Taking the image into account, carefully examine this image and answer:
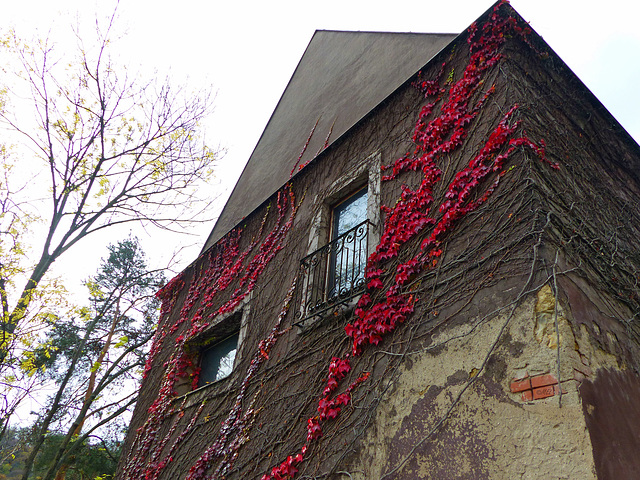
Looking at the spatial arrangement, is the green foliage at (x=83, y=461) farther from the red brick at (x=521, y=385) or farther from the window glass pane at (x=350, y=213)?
the red brick at (x=521, y=385)

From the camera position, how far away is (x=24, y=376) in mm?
8156

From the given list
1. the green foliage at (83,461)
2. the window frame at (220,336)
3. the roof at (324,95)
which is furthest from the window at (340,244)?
the green foliage at (83,461)

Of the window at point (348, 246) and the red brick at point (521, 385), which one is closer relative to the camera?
the red brick at point (521, 385)

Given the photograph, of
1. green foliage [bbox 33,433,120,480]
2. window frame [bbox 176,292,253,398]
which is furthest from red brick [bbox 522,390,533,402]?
green foliage [bbox 33,433,120,480]

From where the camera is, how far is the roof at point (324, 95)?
20.1 ft

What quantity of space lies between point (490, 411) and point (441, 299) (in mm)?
856

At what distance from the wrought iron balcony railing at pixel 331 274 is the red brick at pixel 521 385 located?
1.65 meters

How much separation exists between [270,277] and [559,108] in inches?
142

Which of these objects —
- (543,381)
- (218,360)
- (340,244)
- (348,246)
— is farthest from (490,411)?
(218,360)

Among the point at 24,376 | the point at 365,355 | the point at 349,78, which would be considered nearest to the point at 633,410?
the point at 365,355

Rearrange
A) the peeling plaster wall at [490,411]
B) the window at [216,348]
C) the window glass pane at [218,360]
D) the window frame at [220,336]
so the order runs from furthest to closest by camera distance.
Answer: the window glass pane at [218,360]
the window at [216,348]
the window frame at [220,336]
the peeling plaster wall at [490,411]

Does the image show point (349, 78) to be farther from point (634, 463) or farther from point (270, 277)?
point (634, 463)

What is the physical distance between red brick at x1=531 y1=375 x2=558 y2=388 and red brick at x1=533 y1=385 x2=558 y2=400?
0.02 m

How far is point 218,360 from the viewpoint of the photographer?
635cm
